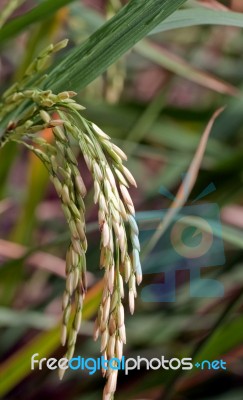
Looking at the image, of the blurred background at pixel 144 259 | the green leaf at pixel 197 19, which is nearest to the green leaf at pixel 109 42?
the green leaf at pixel 197 19

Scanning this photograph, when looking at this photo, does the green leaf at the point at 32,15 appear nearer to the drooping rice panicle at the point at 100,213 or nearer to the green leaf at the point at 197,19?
the green leaf at the point at 197,19

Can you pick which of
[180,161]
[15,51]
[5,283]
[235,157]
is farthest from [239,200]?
[15,51]

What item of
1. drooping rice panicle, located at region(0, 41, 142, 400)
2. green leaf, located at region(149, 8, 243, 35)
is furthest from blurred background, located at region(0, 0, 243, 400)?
drooping rice panicle, located at region(0, 41, 142, 400)

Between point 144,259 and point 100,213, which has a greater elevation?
point 144,259

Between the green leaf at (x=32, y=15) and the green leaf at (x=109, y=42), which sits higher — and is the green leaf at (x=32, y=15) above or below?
above

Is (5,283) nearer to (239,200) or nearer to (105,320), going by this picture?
(239,200)

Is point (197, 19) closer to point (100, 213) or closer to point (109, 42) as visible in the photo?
point (109, 42)

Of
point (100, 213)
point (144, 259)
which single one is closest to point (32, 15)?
point (100, 213)
